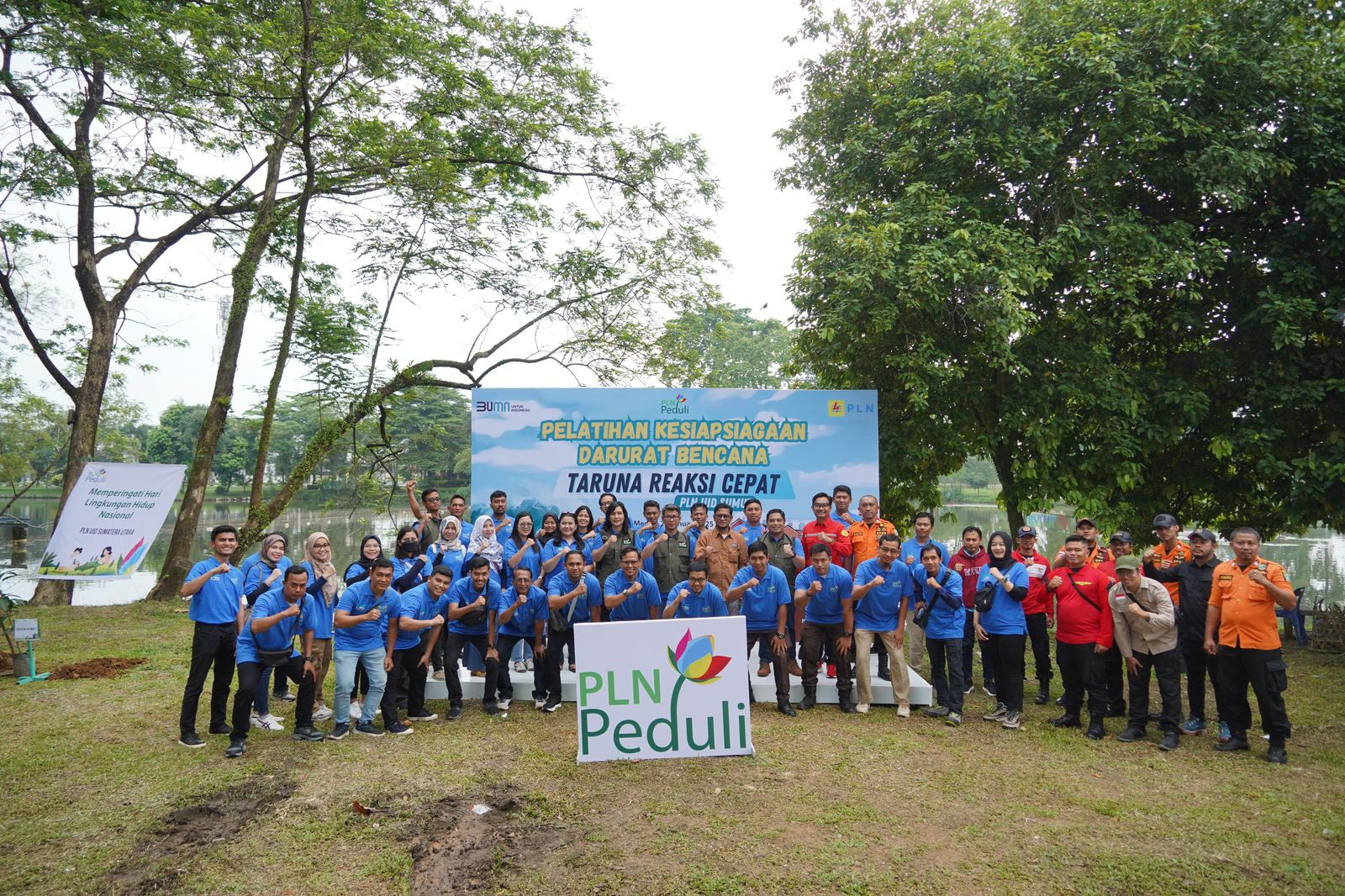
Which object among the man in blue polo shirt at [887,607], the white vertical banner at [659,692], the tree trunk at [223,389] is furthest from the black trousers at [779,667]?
the tree trunk at [223,389]

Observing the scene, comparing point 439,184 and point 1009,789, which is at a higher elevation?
point 439,184

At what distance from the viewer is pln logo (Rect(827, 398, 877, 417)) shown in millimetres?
9148

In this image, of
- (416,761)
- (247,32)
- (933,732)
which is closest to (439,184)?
(247,32)

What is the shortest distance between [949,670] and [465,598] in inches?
163

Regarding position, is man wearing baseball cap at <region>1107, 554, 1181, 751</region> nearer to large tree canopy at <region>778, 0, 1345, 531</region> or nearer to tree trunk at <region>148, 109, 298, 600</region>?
large tree canopy at <region>778, 0, 1345, 531</region>

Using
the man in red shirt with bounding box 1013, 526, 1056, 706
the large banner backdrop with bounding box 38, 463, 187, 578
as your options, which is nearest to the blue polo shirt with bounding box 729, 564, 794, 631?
the man in red shirt with bounding box 1013, 526, 1056, 706

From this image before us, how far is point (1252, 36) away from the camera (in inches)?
337

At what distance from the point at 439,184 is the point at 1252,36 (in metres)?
10.3

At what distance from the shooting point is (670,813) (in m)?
4.70

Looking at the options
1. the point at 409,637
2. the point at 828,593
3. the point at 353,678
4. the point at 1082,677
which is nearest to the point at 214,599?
the point at 353,678

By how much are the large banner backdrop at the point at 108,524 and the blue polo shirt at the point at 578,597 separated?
4958mm

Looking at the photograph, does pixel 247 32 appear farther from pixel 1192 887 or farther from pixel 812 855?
pixel 1192 887

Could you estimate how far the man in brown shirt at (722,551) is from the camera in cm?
739

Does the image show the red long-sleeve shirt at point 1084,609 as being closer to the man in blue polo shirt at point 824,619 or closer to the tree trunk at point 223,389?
the man in blue polo shirt at point 824,619
